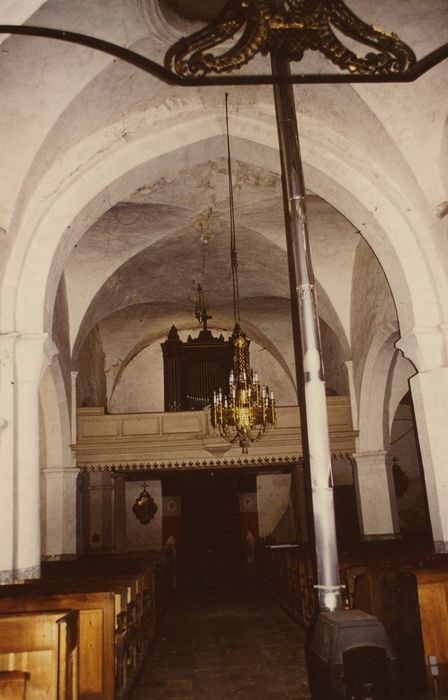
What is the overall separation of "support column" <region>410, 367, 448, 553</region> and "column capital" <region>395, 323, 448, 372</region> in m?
0.09

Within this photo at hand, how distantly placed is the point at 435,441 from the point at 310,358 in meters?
4.01

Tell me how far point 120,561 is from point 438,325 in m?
6.03

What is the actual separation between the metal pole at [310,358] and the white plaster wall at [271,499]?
16.3 metres

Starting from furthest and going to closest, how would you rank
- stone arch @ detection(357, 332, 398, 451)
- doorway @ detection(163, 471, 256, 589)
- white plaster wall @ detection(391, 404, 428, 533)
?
doorway @ detection(163, 471, 256, 589)
white plaster wall @ detection(391, 404, 428, 533)
stone arch @ detection(357, 332, 398, 451)

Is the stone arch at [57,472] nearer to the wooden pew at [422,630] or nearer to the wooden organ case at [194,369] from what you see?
the wooden organ case at [194,369]

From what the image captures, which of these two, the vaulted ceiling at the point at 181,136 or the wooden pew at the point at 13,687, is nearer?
the wooden pew at the point at 13,687

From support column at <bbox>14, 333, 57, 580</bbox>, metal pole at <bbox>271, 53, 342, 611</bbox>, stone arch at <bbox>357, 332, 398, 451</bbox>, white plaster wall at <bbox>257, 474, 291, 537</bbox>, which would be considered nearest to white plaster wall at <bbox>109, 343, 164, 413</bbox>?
white plaster wall at <bbox>257, 474, 291, 537</bbox>

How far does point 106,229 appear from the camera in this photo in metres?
11.0

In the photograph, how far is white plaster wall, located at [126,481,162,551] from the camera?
1911cm

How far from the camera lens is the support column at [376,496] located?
12.1 metres

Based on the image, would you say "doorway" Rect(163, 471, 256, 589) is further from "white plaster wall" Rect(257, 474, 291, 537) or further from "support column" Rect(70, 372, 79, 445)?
"support column" Rect(70, 372, 79, 445)

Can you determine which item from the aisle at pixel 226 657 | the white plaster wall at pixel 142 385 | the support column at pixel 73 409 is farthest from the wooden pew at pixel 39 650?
the white plaster wall at pixel 142 385

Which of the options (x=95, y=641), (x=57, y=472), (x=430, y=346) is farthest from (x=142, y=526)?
(x=95, y=641)

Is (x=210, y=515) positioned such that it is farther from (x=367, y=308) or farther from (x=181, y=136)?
(x=181, y=136)
